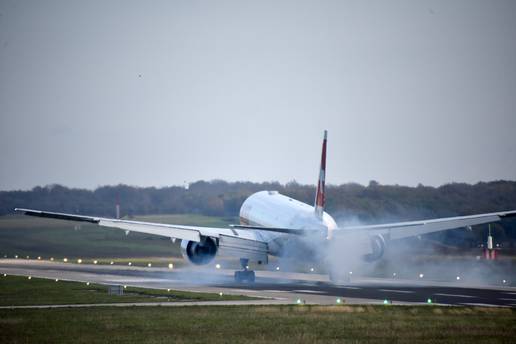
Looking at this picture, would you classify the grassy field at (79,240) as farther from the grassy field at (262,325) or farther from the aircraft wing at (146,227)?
the grassy field at (262,325)

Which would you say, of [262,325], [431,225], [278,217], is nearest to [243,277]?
[278,217]

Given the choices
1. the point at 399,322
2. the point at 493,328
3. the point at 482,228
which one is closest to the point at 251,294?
the point at 399,322

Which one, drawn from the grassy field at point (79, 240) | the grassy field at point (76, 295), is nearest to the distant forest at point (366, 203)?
the grassy field at point (79, 240)

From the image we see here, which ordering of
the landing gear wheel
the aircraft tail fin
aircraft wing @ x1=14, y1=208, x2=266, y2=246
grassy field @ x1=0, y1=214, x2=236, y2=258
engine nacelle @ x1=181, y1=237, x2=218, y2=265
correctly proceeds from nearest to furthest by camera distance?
1. the aircraft tail fin
2. aircraft wing @ x1=14, y1=208, x2=266, y2=246
3. the landing gear wheel
4. engine nacelle @ x1=181, y1=237, x2=218, y2=265
5. grassy field @ x1=0, y1=214, x2=236, y2=258

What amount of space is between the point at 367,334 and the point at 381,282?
27882mm

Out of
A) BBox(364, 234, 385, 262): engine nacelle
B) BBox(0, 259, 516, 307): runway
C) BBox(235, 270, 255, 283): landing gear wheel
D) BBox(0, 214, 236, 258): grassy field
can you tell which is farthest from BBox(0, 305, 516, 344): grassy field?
BBox(0, 214, 236, 258): grassy field

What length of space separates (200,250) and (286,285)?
6627 mm

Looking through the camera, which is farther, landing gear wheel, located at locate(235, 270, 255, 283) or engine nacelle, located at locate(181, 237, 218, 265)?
engine nacelle, located at locate(181, 237, 218, 265)

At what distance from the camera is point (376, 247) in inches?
2263

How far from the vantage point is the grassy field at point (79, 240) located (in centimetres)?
8781

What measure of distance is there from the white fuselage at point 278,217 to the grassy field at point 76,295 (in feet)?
34.9

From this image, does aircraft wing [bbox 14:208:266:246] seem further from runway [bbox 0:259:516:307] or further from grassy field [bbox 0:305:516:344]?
grassy field [bbox 0:305:516:344]

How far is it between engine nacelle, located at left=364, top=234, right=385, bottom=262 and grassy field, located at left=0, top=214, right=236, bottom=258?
28.9 meters

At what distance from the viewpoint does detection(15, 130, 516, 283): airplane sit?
55.8m
